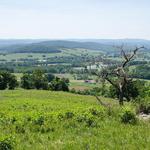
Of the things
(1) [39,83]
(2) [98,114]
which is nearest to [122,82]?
(2) [98,114]

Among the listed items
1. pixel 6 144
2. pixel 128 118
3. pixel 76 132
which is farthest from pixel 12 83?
pixel 6 144

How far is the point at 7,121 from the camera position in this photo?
1446cm

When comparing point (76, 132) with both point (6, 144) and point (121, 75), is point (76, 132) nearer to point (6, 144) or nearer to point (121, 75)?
point (6, 144)

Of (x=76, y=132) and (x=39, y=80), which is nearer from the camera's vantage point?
(x=76, y=132)

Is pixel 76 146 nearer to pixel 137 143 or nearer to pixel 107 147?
pixel 107 147

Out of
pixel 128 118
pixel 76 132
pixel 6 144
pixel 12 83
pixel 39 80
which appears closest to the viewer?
pixel 6 144

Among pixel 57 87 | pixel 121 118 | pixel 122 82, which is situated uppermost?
pixel 121 118

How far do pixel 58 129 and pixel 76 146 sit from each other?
99.5 inches

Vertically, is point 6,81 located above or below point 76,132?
below

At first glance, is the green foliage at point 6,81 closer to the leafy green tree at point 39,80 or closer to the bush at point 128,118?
the leafy green tree at point 39,80

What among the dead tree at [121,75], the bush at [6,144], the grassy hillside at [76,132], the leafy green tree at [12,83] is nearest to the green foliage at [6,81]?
the leafy green tree at [12,83]

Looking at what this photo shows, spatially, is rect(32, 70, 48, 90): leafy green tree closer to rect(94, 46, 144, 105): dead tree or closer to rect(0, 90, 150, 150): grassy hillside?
rect(94, 46, 144, 105): dead tree

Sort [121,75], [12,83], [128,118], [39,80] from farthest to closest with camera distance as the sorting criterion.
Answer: [39,80] → [12,83] → [121,75] → [128,118]

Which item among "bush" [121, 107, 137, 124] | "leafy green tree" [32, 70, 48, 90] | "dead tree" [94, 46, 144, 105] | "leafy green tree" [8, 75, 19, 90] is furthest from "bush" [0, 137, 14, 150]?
"leafy green tree" [32, 70, 48, 90]
